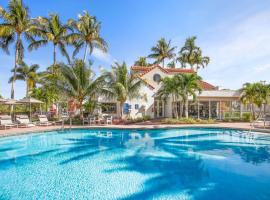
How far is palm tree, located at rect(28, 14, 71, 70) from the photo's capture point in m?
25.3

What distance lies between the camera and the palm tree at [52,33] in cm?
2534

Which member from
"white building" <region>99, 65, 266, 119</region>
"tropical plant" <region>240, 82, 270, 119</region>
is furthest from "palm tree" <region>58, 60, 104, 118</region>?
"tropical plant" <region>240, 82, 270, 119</region>

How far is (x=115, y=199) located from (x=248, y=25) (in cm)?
1459

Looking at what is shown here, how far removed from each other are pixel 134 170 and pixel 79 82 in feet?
Result: 50.2

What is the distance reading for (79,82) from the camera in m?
21.2

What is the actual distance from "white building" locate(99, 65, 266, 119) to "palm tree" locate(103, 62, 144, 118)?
168 cm

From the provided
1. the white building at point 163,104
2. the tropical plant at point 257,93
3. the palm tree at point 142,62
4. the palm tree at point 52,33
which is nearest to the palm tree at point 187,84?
the white building at point 163,104

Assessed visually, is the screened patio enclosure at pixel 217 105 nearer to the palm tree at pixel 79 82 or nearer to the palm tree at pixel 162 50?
the palm tree at pixel 79 82

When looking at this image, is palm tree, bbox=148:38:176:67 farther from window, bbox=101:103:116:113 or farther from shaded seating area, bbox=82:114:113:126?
shaded seating area, bbox=82:114:113:126

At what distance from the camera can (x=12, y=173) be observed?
7.48 metres

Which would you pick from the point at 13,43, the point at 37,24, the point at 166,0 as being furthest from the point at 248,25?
the point at 13,43

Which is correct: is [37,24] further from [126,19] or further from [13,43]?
[126,19]

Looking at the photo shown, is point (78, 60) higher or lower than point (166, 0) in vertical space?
lower

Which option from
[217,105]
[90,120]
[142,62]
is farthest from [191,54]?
[90,120]
